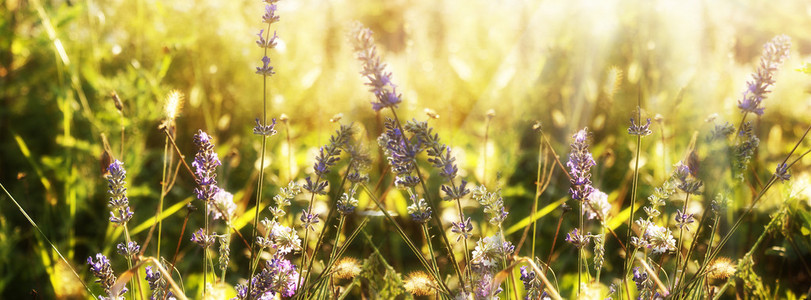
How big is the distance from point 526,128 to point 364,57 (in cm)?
181

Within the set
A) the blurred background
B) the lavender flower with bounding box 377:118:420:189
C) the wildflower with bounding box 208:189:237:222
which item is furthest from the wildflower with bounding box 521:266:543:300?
the blurred background

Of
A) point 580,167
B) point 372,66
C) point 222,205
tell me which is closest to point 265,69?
point 372,66

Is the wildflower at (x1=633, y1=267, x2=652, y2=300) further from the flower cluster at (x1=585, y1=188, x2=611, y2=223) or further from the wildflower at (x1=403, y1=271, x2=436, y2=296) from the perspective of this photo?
the wildflower at (x1=403, y1=271, x2=436, y2=296)

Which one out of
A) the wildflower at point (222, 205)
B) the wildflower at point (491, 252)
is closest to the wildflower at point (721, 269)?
the wildflower at point (491, 252)

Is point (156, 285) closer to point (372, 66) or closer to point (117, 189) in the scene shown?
point (117, 189)

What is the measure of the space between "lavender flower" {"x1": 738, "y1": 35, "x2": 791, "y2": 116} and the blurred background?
95 centimetres

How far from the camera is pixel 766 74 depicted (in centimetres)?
92

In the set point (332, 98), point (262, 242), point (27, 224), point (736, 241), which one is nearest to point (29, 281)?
point (27, 224)

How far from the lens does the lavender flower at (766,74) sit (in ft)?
3.00

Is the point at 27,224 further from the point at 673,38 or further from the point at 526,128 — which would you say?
the point at 673,38

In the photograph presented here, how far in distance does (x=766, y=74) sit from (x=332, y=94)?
2.19 metres

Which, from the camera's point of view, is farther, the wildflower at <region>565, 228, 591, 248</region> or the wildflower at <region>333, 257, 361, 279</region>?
the wildflower at <region>333, 257, 361, 279</region>

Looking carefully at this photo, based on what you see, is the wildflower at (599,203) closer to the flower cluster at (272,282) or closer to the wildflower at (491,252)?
the wildflower at (491,252)

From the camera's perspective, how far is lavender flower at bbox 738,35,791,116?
36.0 inches
